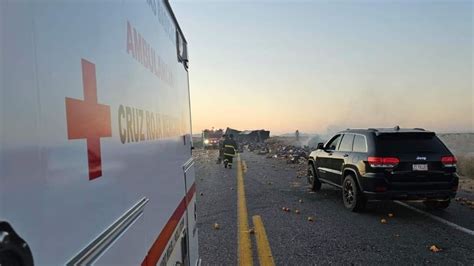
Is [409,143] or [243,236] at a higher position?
[409,143]

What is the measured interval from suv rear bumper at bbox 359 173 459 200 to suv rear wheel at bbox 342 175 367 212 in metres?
0.36

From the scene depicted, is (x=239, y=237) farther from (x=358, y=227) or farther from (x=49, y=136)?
(x=49, y=136)

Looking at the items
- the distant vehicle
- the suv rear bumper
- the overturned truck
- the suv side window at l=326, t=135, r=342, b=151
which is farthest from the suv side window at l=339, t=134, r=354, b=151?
the overturned truck

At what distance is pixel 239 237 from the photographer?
658 cm

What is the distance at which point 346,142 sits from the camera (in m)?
9.58

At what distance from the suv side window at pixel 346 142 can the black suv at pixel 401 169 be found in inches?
19.8

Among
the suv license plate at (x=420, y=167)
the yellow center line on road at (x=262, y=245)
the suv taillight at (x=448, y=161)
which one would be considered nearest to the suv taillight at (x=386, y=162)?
the suv license plate at (x=420, y=167)

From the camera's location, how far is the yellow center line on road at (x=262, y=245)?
536cm

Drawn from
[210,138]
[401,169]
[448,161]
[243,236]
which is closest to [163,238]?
[243,236]

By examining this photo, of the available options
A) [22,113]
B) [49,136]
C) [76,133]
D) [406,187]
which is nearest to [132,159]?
[76,133]

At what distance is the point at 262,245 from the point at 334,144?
5149 mm

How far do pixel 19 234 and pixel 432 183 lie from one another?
8.42 m

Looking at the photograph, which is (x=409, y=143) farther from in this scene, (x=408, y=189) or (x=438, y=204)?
Result: (x=438, y=204)

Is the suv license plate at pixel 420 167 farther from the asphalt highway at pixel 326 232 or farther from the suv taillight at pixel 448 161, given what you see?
the asphalt highway at pixel 326 232
